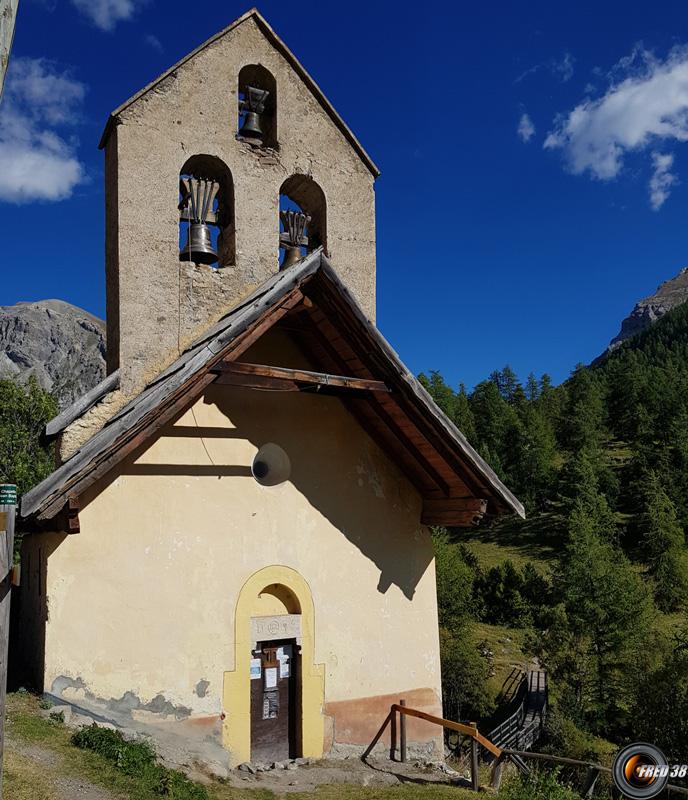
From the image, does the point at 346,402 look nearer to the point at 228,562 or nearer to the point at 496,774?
the point at 228,562

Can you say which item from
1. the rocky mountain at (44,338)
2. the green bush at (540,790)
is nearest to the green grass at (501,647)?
the green bush at (540,790)

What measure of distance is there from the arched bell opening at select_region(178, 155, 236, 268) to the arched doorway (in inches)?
186

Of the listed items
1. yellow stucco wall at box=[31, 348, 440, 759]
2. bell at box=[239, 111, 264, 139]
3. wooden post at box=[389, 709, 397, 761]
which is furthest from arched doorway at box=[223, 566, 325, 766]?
bell at box=[239, 111, 264, 139]

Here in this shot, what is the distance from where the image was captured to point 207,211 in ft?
35.0

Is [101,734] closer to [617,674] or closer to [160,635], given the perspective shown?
[160,635]

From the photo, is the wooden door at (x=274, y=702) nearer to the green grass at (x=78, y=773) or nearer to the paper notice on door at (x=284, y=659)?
the paper notice on door at (x=284, y=659)

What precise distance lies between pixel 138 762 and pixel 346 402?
569 cm

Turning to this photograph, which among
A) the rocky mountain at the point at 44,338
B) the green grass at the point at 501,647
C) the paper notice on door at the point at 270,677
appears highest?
the rocky mountain at the point at 44,338

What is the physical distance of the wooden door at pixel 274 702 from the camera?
382 inches

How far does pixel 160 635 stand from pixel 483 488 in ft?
16.1

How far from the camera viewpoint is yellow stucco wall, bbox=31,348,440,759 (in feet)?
27.9

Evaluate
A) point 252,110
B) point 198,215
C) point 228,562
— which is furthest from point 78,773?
point 252,110

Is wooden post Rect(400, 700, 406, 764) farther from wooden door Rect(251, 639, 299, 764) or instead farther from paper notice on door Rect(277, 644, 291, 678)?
paper notice on door Rect(277, 644, 291, 678)

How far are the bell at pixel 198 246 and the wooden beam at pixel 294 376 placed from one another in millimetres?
2263
